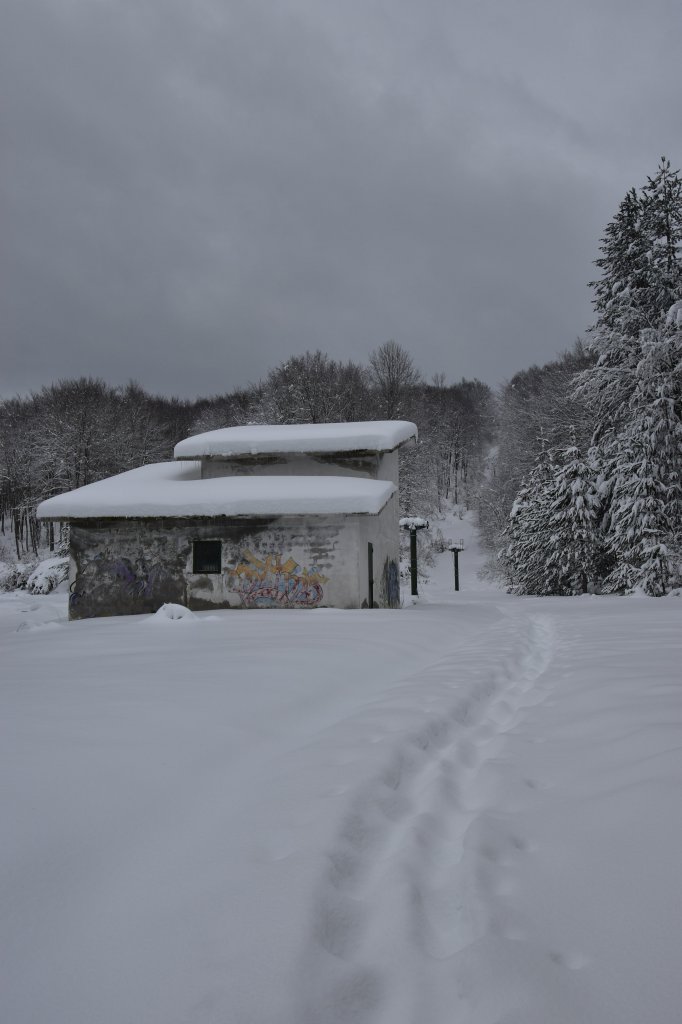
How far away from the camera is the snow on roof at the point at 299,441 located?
607 inches

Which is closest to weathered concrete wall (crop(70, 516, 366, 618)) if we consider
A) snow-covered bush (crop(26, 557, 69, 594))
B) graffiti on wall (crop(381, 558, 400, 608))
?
graffiti on wall (crop(381, 558, 400, 608))

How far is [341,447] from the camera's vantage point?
15.5 meters

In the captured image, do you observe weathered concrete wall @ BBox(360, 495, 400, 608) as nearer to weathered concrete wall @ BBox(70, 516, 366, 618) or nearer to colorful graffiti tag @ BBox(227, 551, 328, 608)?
weathered concrete wall @ BBox(70, 516, 366, 618)

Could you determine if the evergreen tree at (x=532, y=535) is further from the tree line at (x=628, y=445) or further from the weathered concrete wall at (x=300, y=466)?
the weathered concrete wall at (x=300, y=466)

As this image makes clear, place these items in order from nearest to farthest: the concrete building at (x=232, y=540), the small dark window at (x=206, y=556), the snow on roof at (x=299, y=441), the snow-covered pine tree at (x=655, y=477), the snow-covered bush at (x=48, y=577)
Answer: the concrete building at (x=232, y=540) → the small dark window at (x=206, y=556) → the snow on roof at (x=299, y=441) → the snow-covered pine tree at (x=655, y=477) → the snow-covered bush at (x=48, y=577)

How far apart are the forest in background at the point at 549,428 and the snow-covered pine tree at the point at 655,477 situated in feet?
0.16

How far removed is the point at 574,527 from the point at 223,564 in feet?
44.6

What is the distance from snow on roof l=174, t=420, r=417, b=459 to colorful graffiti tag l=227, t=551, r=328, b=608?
10.7ft

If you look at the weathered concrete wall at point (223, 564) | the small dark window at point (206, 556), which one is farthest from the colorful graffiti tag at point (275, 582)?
the small dark window at point (206, 556)

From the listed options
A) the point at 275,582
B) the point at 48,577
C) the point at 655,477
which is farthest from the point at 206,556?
the point at 48,577

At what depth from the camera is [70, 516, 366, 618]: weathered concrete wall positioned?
45.6 feet

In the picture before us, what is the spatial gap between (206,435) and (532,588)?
15.0 m

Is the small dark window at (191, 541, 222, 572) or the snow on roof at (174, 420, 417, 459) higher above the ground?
the snow on roof at (174, 420, 417, 459)

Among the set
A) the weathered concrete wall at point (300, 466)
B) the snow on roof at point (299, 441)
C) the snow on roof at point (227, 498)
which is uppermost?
the snow on roof at point (299, 441)
